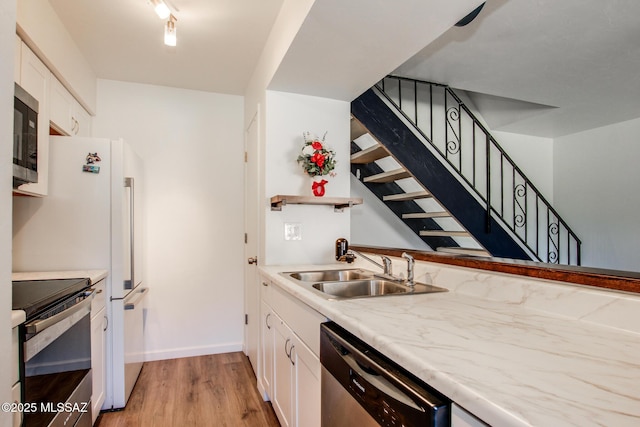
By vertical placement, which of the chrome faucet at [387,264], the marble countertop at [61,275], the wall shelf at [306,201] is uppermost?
the wall shelf at [306,201]

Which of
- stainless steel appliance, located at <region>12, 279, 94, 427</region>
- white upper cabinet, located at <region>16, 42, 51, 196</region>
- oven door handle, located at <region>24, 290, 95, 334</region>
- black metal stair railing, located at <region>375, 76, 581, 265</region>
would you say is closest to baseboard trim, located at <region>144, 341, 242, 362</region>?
stainless steel appliance, located at <region>12, 279, 94, 427</region>

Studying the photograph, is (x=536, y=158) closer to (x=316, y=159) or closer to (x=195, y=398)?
(x=316, y=159)

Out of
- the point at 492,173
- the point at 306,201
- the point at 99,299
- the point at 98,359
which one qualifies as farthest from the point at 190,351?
the point at 492,173

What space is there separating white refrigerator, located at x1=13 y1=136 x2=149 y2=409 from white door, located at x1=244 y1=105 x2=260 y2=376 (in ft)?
2.86

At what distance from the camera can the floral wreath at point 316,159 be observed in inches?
86.0

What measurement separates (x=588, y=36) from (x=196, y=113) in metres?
3.07

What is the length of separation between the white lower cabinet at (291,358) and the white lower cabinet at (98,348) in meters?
0.98

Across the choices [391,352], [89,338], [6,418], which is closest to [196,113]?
[89,338]

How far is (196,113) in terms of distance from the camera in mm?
3203

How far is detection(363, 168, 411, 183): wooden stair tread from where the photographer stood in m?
2.83

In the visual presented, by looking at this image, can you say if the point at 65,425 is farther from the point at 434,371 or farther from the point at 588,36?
the point at 588,36

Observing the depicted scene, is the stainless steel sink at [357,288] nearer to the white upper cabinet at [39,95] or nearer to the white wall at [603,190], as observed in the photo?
the white upper cabinet at [39,95]

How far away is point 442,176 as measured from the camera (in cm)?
273

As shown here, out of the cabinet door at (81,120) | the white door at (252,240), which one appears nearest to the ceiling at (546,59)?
the white door at (252,240)
